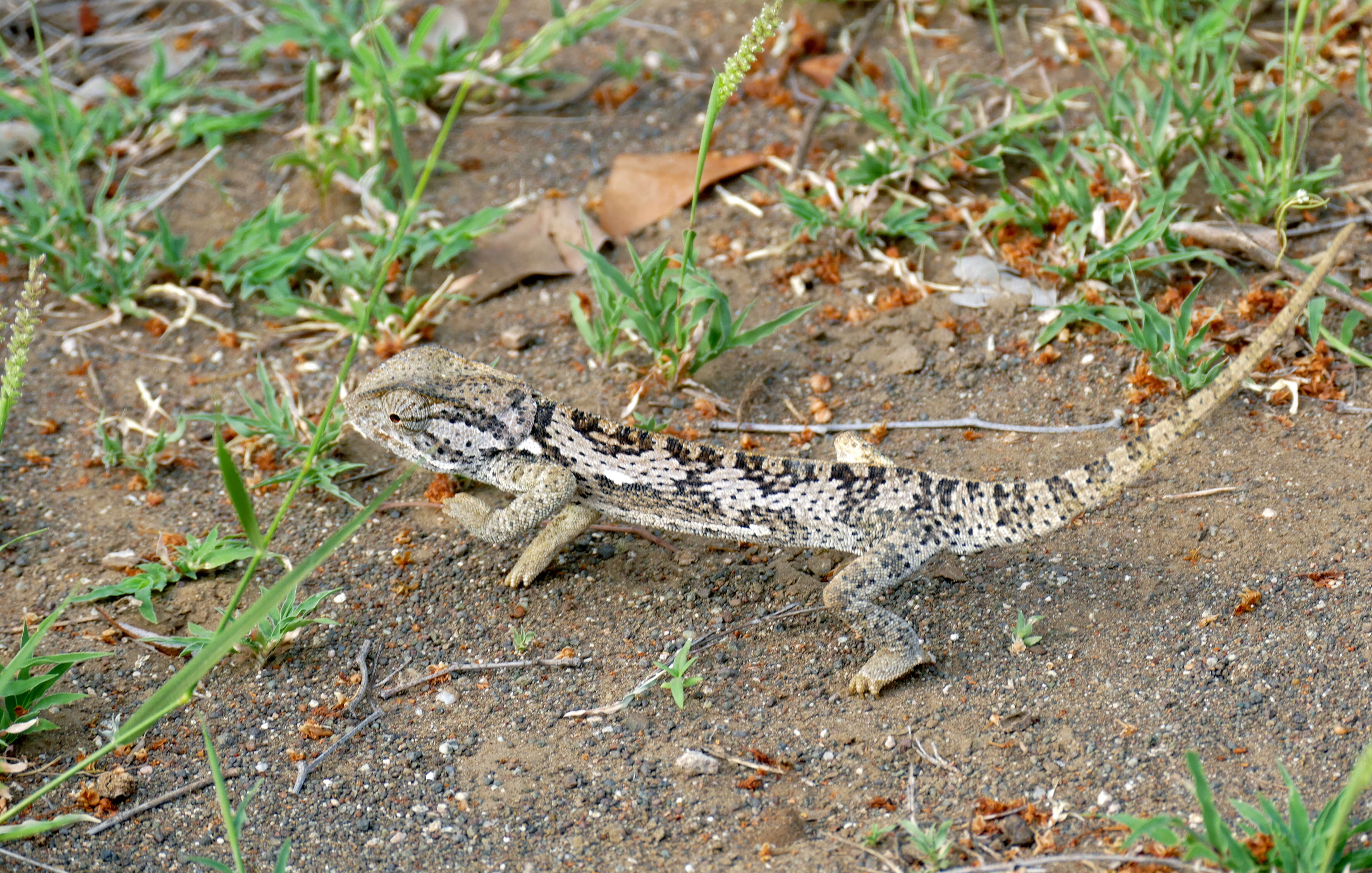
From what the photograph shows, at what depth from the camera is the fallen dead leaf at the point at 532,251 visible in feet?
21.4

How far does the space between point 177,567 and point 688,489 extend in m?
2.18

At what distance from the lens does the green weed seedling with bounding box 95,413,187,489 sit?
5.43 metres

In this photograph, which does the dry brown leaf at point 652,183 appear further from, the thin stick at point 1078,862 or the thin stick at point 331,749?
the thin stick at point 1078,862

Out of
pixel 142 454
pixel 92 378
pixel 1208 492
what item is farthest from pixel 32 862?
pixel 1208 492

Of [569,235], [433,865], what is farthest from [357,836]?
[569,235]

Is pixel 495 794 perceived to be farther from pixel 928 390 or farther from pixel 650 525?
pixel 928 390

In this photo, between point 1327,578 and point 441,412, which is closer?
point 1327,578

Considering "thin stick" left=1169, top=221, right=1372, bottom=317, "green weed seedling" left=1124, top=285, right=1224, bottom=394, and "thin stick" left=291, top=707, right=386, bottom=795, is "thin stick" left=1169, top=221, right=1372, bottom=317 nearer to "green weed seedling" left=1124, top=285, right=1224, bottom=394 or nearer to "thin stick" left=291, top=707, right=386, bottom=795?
"green weed seedling" left=1124, top=285, right=1224, bottom=394

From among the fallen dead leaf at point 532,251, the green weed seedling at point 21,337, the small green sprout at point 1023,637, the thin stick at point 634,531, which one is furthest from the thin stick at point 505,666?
the fallen dead leaf at point 532,251

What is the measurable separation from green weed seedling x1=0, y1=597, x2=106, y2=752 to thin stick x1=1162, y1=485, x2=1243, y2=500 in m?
4.36

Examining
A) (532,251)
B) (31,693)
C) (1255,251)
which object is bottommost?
(31,693)

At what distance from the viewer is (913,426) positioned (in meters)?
5.48

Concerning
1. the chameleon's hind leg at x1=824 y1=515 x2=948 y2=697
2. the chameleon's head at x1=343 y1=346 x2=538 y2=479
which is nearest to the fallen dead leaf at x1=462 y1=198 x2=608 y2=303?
the chameleon's head at x1=343 y1=346 x2=538 y2=479

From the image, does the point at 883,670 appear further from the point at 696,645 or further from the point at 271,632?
the point at 271,632
